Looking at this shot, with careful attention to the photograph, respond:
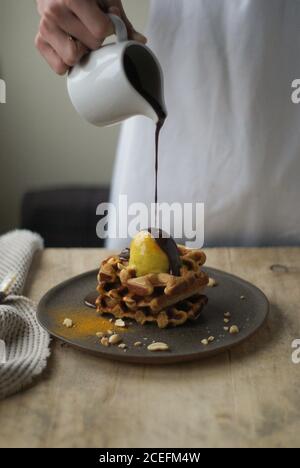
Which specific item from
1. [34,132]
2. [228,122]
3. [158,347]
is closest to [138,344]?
[158,347]

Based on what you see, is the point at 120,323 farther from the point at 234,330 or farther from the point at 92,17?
the point at 92,17

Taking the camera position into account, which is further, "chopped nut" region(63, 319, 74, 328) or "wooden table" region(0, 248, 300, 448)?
"chopped nut" region(63, 319, 74, 328)

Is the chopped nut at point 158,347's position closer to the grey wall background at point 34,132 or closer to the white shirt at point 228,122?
the white shirt at point 228,122

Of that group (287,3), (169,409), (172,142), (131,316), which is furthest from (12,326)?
(287,3)

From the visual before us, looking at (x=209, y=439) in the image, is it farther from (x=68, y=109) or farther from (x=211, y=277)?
(x=68, y=109)

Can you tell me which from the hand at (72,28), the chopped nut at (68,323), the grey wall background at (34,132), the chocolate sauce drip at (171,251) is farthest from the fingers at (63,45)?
the grey wall background at (34,132)

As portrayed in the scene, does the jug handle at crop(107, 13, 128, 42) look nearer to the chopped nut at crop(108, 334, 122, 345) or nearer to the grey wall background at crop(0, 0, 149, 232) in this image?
the chopped nut at crop(108, 334, 122, 345)

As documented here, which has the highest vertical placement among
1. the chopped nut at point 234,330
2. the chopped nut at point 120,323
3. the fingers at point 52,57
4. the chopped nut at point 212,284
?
the fingers at point 52,57

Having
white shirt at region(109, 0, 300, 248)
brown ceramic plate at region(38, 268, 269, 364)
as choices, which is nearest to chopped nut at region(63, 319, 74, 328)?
brown ceramic plate at region(38, 268, 269, 364)
